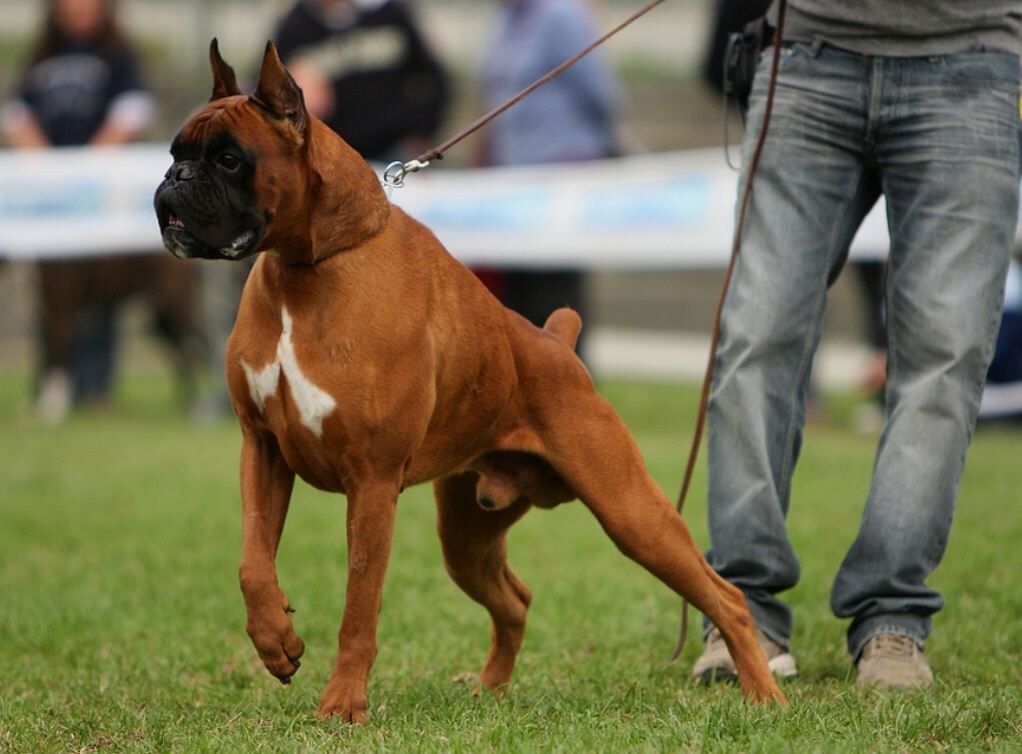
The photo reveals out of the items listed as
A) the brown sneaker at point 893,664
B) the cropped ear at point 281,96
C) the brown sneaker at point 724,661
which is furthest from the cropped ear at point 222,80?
the brown sneaker at point 893,664

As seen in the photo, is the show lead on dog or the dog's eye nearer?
the dog's eye

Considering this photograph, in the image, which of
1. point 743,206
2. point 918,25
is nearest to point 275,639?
point 743,206

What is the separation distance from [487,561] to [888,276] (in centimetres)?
136

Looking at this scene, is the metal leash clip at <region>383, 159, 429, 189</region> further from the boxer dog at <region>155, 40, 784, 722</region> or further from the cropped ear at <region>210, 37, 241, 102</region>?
the cropped ear at <region>210, 37, 241, 102</region>

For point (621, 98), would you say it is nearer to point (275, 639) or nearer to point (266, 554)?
point (266, 554)

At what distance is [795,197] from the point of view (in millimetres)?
4551

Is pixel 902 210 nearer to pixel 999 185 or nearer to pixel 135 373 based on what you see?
pixel 999 185

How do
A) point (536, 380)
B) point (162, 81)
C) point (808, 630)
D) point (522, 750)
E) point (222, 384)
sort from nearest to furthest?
point (522, 750)
point (536, 380)
point (808, 630)
point (222, 384)
point (162, 81)

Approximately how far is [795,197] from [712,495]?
33.6 inches

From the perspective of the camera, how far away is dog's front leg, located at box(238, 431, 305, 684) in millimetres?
3723

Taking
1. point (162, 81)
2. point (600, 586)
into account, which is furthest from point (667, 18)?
point (600, 586)

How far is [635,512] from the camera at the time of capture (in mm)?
4176

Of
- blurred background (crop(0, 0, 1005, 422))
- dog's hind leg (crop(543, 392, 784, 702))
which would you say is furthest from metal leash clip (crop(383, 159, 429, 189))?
blurred background (crop(0, 0, 1005, 422))

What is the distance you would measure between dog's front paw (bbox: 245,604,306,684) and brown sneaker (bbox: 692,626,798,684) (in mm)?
1283
